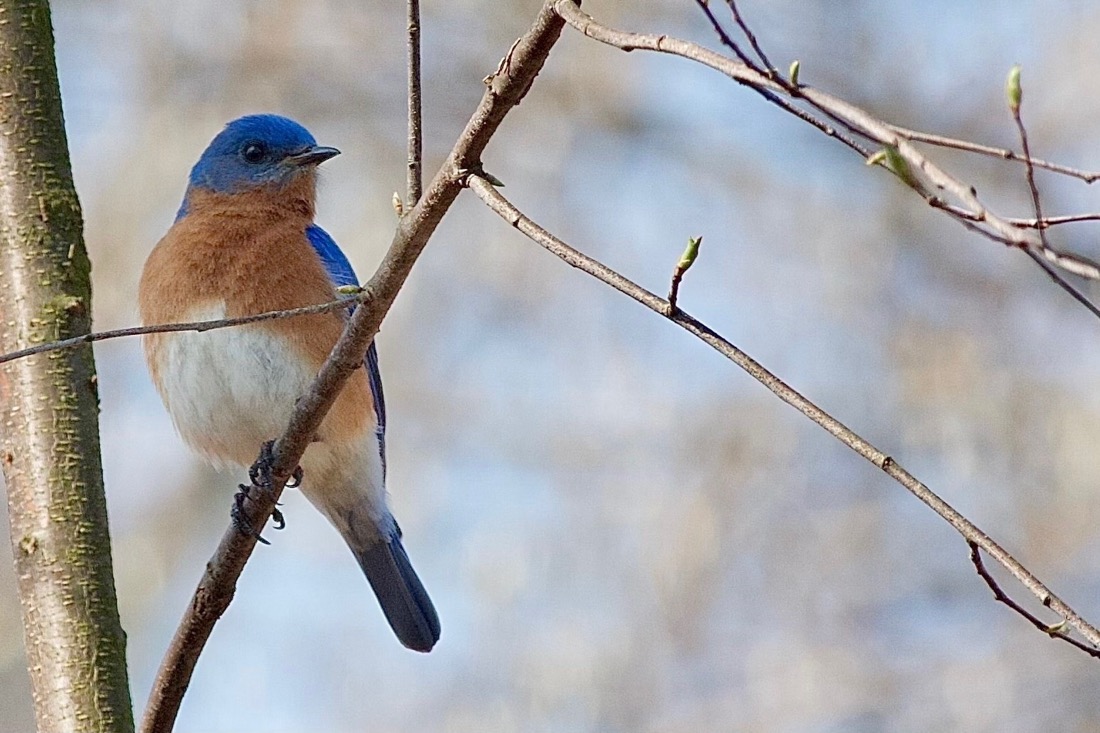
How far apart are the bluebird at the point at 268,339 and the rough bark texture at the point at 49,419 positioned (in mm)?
1434

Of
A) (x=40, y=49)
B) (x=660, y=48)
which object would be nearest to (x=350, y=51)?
(x=40, y=49)

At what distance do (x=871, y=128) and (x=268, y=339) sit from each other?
10.9 feet

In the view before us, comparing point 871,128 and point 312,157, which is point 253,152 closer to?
point 312,157

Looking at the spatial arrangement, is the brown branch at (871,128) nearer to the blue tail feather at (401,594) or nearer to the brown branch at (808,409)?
the brown branch at (808,409)

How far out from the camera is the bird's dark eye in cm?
558

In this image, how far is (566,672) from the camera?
31.2 feet

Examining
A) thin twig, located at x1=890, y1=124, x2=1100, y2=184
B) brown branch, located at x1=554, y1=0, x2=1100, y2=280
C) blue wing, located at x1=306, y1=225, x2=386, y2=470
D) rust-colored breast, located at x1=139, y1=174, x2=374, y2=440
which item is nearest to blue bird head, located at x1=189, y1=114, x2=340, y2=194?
rust-colored breast, located at x1=139, y1=174, x2=374, y2=440

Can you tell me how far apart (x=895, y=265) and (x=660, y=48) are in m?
8.11

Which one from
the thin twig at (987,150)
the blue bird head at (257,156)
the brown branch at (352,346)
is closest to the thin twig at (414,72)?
the brown branch at (352,346)

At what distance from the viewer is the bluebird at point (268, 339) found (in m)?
4.83

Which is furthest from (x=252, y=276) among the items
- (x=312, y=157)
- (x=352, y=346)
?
(x=352, y=346)

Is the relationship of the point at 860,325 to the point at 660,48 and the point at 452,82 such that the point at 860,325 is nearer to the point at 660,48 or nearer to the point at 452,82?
the point at 452,82

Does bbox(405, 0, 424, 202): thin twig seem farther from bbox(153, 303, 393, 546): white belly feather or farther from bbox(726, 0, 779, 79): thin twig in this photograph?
bbox(153, 303, 393, 546): white belly feather

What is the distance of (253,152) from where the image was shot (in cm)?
562
